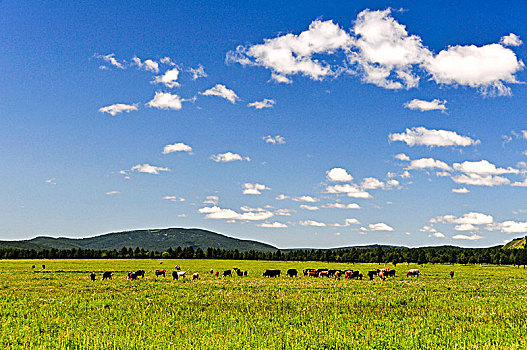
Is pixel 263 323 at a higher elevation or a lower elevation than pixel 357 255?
higher

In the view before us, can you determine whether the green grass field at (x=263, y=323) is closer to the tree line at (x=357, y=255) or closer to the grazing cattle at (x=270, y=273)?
the grazing cattle at (x=270, y=273)

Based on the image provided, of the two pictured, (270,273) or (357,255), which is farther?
(357,255)

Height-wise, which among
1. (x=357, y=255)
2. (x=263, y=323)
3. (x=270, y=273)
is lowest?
(x=357, y=255)

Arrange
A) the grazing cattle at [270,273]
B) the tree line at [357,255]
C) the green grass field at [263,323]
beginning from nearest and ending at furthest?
the green grass field at [263,323] → the grazing cattle at [270,273] → the tree line at [357,255]

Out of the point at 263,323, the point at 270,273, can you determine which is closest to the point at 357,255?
the point at 270,273

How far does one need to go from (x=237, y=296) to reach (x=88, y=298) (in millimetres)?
8199

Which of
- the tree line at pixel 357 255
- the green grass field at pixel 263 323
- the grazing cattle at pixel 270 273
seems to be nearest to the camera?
the green grass field at pixel 263 323

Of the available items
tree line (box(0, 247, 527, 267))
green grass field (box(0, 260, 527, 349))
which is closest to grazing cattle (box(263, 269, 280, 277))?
green grass field (box(0, 260, 527, 349))

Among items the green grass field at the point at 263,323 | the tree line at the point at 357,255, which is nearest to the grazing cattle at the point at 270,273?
the green grass field at the point at 263,323

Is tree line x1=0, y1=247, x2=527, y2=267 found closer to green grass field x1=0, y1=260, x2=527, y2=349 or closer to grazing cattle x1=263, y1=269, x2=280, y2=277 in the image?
grazing cattle x1=263, y1=269, x2=280, y2=277

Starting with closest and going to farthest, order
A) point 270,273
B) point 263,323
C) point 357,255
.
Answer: point 263,323 < point 270,273 < point 357,255

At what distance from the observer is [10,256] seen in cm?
17262

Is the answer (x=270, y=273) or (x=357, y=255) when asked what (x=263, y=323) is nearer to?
(x=270, y=273)

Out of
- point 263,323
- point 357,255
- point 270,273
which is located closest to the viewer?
point 263,323
